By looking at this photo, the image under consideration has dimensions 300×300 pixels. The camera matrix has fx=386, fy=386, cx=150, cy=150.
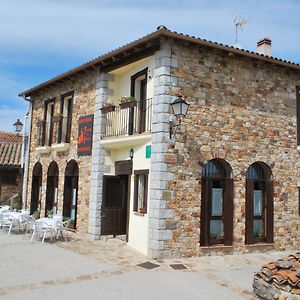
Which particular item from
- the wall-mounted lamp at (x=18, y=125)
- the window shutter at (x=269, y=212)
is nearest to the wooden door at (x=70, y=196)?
the window shutter at (x=269, y=212)

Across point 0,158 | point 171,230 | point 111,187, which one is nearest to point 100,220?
point 111,187

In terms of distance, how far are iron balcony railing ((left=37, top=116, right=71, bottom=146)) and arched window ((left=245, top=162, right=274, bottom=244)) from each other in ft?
21.9

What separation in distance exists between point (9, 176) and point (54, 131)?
16.2ft

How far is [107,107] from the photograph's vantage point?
1145 centimetres

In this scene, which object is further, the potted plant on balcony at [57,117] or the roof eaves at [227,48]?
the potted plant on balcony at [57,117]

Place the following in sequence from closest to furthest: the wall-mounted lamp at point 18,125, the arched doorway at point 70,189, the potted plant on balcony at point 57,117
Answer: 1. the arched doorway at point 70,189
2. the potted plant on balcony at point 57,117
3. the wall-mounted lamp at point 18,125

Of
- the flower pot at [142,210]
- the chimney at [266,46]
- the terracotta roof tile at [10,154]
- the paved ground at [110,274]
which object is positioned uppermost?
the chimney at [266,46]

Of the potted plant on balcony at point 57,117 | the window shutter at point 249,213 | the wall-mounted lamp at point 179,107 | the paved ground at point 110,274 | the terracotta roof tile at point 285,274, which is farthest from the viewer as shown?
the potted plant on balcony at point 57,117

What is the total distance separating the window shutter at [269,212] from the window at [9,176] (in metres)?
12.2

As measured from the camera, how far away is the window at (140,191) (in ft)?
33.8

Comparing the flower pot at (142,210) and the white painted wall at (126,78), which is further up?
the white painted wall at (126,78)

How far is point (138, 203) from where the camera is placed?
35.1 feet

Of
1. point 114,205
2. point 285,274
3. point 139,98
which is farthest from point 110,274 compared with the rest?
point 139,98

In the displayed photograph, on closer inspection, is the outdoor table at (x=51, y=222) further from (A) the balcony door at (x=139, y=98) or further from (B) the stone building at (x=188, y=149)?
(A) the balcony door at (x=139, y=98)
